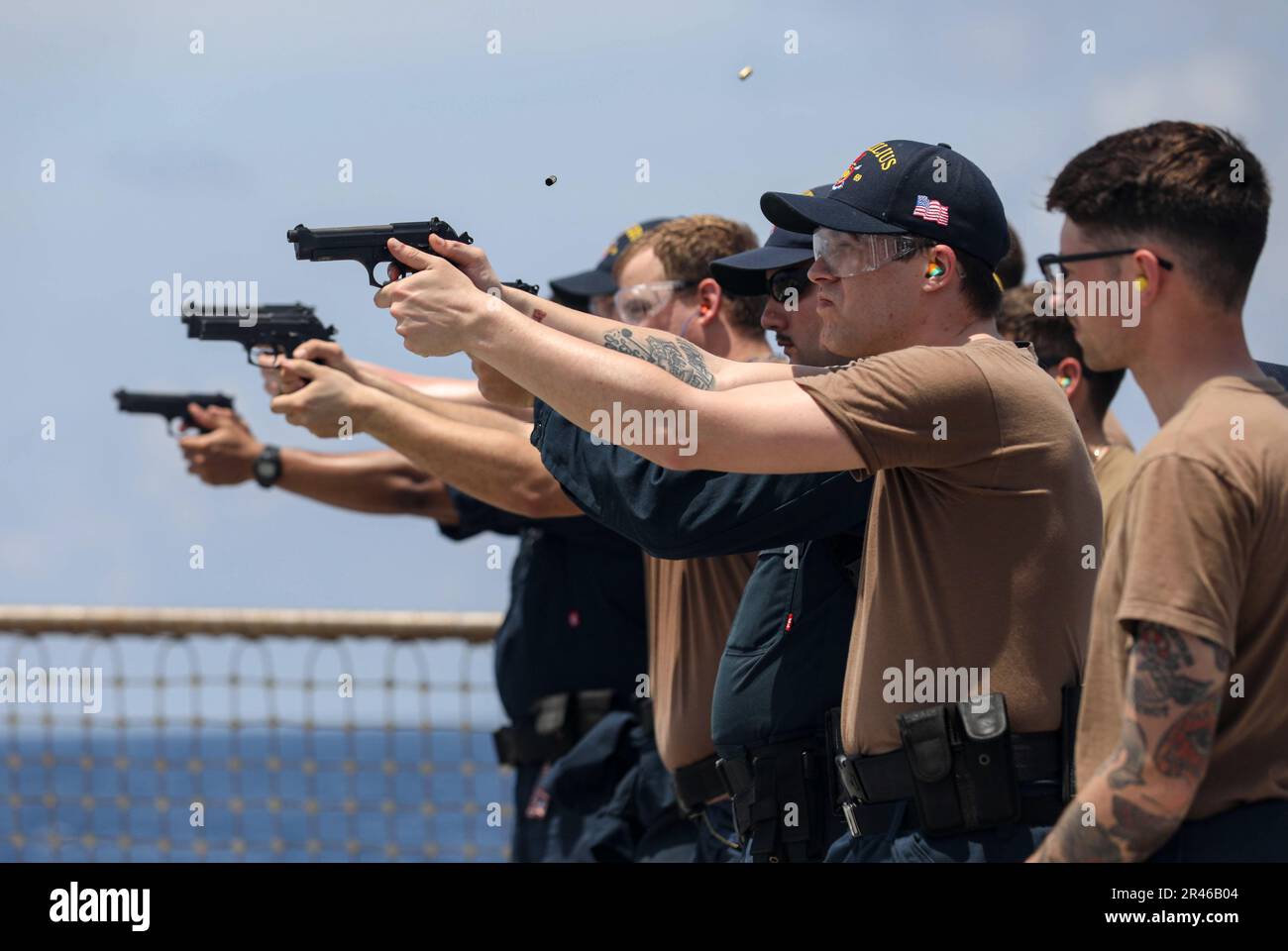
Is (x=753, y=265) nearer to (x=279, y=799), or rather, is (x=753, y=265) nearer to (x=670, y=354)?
(x=670, y=354)

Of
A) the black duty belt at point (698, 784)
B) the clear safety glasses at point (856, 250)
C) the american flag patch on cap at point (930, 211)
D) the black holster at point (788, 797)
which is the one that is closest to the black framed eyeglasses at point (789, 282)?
the clear safety glasses at point (856, 250)

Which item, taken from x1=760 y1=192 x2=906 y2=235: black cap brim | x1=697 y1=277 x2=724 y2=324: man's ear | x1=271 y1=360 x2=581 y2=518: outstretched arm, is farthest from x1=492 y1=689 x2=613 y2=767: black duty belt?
x1=760 y1=192 x2=906 y2=235: black cap brim

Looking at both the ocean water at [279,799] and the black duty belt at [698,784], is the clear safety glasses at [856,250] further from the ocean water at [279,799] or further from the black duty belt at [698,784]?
the ocean water at [279,799]

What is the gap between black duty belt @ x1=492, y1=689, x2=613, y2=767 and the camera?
5922 millimetres

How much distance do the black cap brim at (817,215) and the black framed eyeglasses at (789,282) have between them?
0.51 m

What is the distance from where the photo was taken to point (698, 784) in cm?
455

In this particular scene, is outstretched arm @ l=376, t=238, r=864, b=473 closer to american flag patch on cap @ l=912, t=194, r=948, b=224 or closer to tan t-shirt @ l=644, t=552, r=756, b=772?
american flag patch on cap @ l=912, t=194, r=948, b=224

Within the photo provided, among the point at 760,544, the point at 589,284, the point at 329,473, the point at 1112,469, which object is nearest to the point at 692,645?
the point at 760,544

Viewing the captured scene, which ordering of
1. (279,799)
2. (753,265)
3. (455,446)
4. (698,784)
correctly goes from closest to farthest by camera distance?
(753,265), (698,784), (455,446), (279,799)

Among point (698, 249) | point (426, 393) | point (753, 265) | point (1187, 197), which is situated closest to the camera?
point (1187, 197)

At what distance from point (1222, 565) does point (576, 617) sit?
3697mm

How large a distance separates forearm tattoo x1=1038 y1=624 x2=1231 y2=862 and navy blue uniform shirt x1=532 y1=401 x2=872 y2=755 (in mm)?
1171
